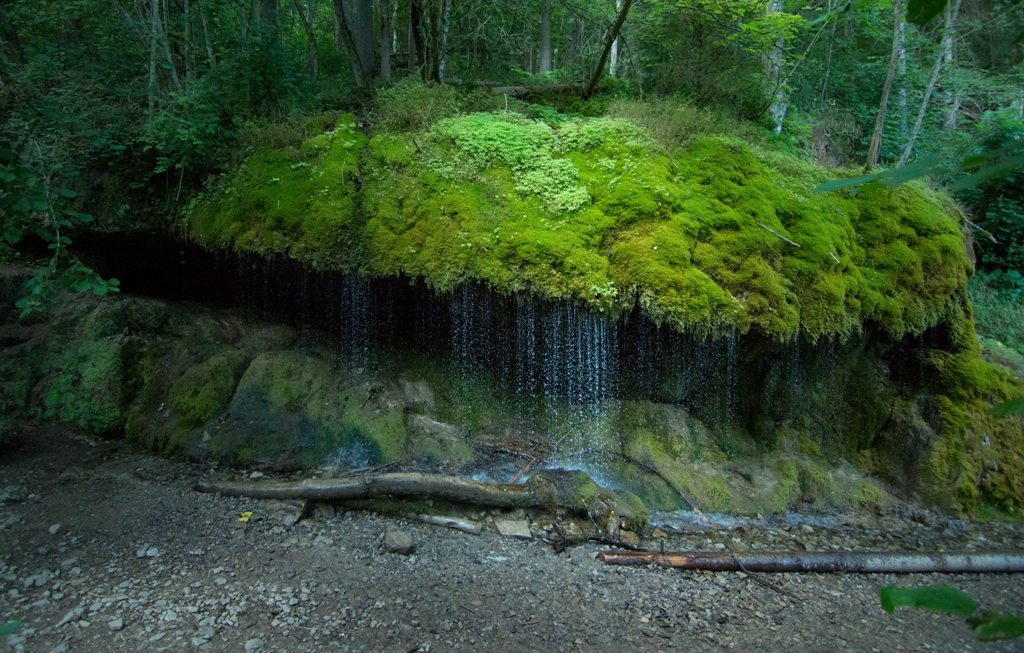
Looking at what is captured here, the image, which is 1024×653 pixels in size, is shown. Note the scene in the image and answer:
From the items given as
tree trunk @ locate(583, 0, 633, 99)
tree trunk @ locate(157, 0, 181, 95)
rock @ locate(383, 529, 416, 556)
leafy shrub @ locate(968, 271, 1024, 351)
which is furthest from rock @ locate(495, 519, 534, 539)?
leafy shrub @ locate(968, 271, 1024, 351)

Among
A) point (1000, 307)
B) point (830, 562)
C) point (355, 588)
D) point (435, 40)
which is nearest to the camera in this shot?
point (355, 588)

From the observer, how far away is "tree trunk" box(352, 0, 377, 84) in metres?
9.20

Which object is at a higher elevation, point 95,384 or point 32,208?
point 32,208

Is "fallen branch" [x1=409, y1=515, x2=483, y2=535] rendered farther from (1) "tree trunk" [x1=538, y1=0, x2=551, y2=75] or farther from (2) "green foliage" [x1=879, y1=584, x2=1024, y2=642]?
(1) "tree trunk" [x1=538, y1=0, x2=551, y2=75]

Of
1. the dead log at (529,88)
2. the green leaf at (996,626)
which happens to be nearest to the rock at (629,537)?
the green leaf at (996,626)

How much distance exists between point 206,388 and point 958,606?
23.5 feet

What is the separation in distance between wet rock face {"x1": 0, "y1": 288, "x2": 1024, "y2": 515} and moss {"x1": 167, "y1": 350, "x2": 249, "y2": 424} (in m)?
0.02

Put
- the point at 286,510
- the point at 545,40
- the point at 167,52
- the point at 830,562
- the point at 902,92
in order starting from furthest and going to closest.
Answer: the point at 545,40
the point at 902,92
the point at 167,52
the point at 286,510
the point at 830,562

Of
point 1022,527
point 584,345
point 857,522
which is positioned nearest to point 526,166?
point 584,345

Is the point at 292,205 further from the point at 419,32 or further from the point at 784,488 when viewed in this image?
the point at 784,488

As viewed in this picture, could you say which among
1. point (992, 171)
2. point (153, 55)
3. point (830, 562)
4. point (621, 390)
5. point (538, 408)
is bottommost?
point (830, 562)

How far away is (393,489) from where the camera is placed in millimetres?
5660

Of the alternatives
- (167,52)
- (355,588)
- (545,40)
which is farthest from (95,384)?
(545,40)

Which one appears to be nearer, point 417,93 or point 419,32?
point 417,93
